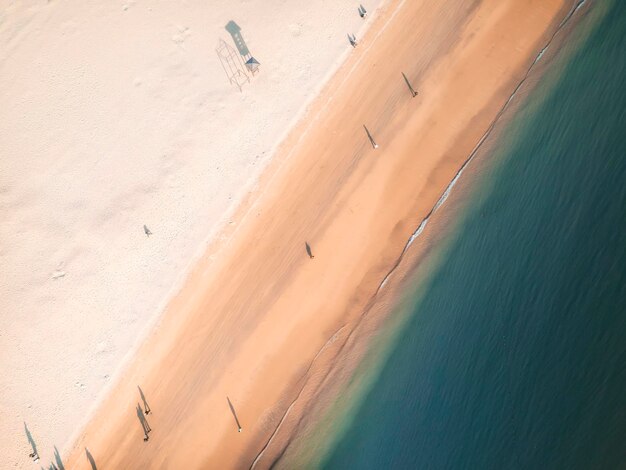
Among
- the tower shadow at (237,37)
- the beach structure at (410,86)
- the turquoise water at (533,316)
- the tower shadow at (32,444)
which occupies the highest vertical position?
the tower shadow at (237,37)

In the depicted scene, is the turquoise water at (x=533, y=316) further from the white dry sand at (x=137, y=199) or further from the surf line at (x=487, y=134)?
the white dry sand at (x=137, y=199)

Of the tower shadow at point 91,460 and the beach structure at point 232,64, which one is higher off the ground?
the beach structure at point 232,64

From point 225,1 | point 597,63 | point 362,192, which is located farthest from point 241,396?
point 597,63

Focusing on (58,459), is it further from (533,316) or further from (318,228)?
(533,316)

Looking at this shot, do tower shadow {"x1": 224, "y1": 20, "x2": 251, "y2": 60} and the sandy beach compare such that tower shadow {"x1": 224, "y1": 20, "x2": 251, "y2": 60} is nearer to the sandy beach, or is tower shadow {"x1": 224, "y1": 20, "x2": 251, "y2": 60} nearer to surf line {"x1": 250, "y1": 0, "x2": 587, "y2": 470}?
the sandy beach

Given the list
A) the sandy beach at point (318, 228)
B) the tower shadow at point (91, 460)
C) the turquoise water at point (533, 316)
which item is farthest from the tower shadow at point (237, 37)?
the tower shadow at point (91, 460)

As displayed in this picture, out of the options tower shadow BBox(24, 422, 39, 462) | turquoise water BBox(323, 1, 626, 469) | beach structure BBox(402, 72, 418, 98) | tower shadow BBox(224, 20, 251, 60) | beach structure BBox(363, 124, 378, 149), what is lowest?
turquoise water BBox(323, 1, 626, 469)

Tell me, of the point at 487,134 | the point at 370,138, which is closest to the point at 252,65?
the point at 370,138

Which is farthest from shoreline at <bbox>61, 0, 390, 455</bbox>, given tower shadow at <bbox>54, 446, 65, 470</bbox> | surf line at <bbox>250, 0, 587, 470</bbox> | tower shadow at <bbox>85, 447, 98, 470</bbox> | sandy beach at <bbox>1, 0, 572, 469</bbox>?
surf line at <bbox>250, 0, 587, 470</bbox>
